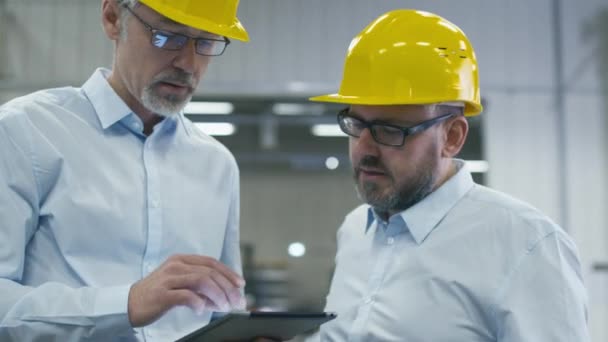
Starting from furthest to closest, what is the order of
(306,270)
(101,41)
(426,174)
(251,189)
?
(251,189), (306,270), (101,41), (426,174)

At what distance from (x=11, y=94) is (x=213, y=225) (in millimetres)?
8040

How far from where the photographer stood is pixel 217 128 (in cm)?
1157

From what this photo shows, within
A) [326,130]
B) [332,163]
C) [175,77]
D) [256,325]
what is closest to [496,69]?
[326,130]

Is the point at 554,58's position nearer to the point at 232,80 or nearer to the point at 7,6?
the point at 232,80

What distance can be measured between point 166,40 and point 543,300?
4.55 feet

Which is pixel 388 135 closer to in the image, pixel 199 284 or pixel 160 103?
pixel 160 103

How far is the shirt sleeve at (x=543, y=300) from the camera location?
6.84 ft

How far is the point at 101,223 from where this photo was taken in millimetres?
2225

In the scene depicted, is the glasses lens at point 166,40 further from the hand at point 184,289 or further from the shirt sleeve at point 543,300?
the shirt sleeve at point 543,300

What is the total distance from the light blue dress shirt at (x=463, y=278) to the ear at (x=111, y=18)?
111 cm

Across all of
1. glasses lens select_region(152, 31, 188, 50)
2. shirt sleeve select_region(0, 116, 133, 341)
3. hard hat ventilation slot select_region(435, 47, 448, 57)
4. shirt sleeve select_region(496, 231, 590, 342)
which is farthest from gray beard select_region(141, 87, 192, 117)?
shirt sleeve select_region(496, 231, 590, 342)

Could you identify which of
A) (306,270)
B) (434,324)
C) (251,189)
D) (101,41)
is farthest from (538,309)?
(251,189)

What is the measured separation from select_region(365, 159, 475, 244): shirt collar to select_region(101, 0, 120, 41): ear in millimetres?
1130

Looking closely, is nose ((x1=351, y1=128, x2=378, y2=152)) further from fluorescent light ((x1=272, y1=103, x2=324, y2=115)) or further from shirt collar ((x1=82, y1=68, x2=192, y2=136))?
fluorescent light ((x1=272, y1=103, x2=324, y2=115))
